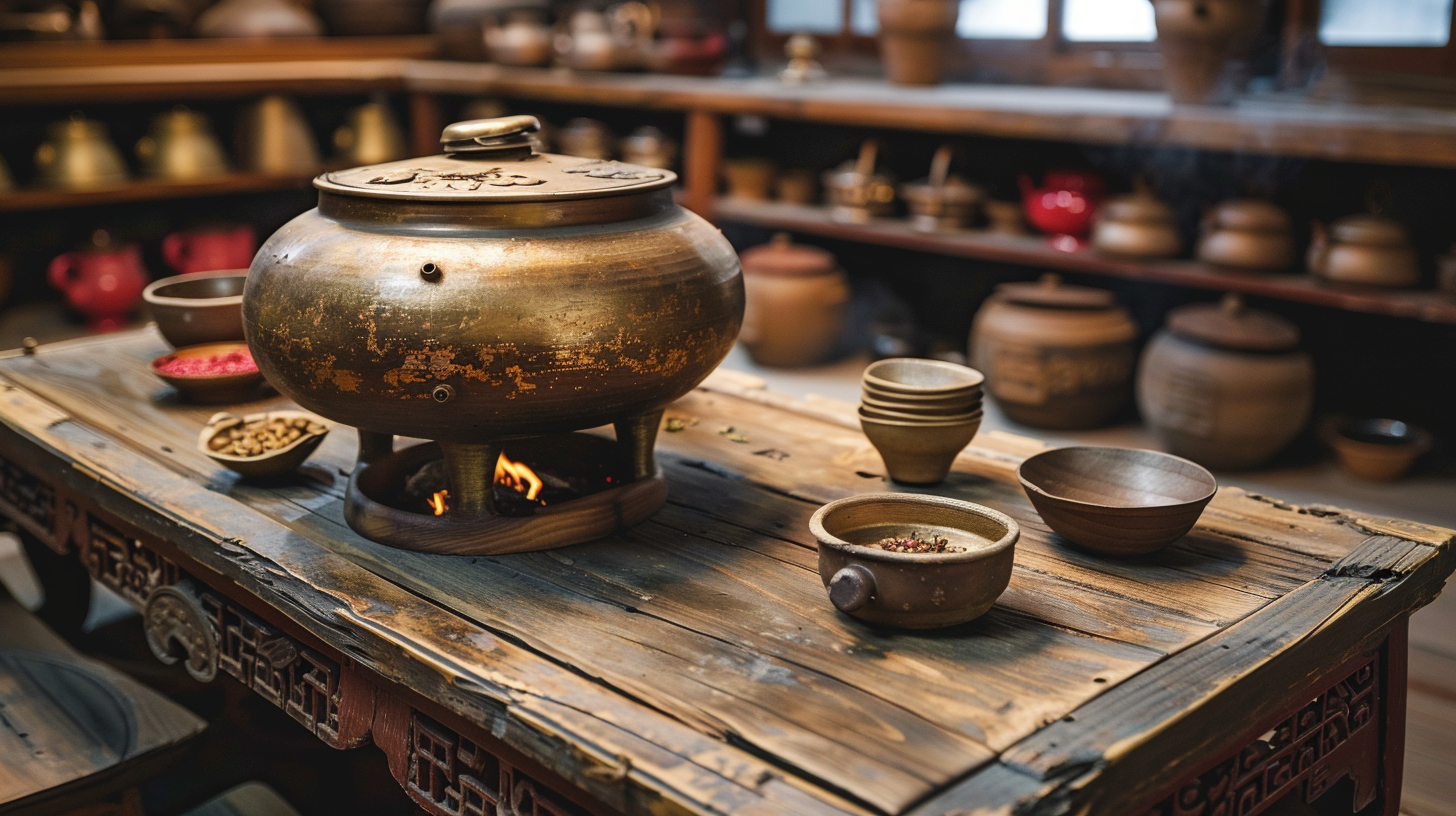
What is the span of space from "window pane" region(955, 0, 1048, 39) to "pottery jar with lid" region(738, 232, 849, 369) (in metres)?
0.97

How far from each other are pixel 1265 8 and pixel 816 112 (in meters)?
1.35

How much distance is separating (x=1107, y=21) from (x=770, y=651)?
3424 millimetres

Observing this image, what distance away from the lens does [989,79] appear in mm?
4465

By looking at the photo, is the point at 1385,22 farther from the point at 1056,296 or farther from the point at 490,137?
the point at 490,137

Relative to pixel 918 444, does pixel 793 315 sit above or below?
below

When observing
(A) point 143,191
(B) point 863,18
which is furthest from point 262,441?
(B) point 863,18

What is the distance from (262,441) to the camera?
1.81 meters

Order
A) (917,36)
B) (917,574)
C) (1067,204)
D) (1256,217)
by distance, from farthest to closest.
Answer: (917,36)
(1067,204)
(1256,217)
(917,574)

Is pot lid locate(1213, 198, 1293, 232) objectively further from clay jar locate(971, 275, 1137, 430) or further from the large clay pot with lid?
clay jar locate(971, 275, 1137, 430)

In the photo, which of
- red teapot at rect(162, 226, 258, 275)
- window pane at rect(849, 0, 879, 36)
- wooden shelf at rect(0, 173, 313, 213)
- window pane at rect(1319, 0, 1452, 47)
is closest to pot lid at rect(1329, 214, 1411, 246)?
window pane at rect(1319, 0, 1452, 47)

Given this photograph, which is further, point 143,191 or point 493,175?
point 143,191

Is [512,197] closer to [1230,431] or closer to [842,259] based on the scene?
[1230,431]

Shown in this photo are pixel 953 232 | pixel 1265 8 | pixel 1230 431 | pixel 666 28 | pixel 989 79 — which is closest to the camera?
pixel 1230 431

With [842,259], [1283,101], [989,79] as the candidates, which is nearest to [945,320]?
[842,259]
